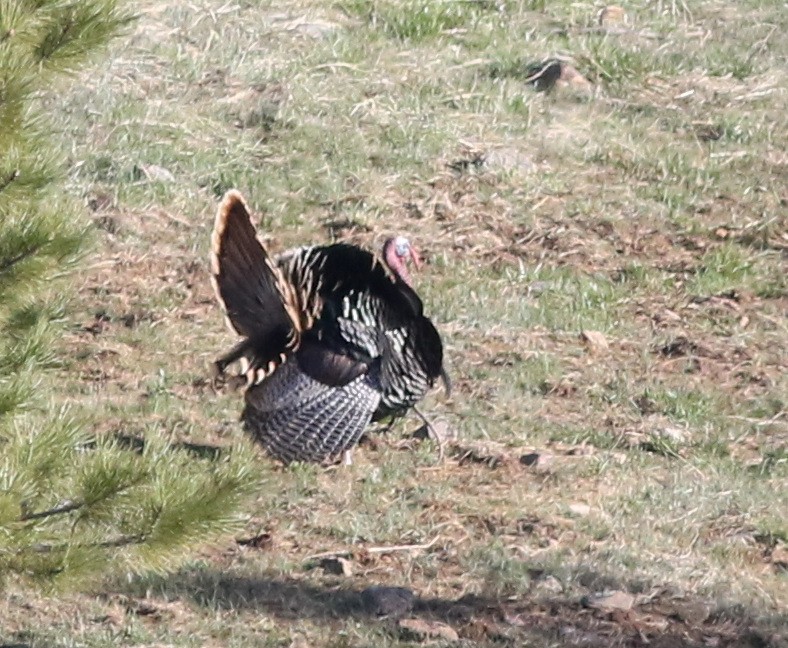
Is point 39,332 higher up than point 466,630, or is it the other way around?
point 39,332

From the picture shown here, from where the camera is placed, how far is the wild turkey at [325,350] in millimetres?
6676

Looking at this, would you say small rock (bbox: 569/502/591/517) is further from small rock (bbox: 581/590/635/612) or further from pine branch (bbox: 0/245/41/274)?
pine branch (bbox: 0/245/41/274)

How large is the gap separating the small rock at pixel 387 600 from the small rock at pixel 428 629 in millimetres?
61

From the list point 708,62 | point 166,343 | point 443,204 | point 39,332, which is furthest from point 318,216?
point 39,332

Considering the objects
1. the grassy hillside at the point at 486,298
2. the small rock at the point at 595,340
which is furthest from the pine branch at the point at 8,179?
the small rock at the point at 595,340

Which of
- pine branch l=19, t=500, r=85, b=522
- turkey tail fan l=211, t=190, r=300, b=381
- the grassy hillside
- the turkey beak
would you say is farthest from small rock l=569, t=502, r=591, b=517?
pine branch l=19, t=500, r=85, b=522

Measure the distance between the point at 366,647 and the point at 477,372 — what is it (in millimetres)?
1985

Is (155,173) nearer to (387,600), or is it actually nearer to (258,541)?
(258,541)

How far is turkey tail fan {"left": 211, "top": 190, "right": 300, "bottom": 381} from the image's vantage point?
21.0 ft

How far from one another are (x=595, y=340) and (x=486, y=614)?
2081 millimetres

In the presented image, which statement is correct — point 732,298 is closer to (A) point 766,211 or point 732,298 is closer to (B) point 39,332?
(A) point 766,211

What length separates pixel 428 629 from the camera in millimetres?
5727

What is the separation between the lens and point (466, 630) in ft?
18.8

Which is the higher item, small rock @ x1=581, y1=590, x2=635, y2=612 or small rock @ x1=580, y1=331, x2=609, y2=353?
small rock @ x1=581, y1=590, x2=635, y2=612
